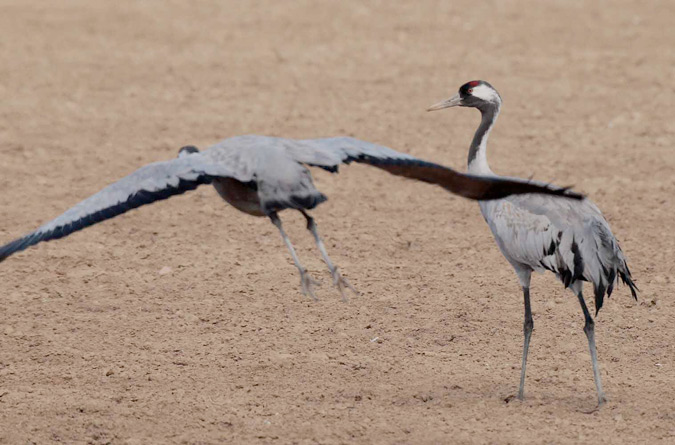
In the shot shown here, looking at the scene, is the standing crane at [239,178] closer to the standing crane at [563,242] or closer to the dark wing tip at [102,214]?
the dark wing tip at [102,214]

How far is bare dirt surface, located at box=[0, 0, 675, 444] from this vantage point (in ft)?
21.2

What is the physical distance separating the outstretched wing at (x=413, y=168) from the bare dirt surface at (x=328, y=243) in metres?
1.69

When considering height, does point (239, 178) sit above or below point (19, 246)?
above

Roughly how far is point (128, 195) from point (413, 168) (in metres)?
1.42

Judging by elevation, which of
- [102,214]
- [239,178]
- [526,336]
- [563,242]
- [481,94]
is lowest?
[526,336]

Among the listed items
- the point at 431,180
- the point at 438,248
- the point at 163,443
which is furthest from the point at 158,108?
the point at 431,180

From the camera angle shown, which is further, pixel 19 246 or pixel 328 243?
pixel 328 243

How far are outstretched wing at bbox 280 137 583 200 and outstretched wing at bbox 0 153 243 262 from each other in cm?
42

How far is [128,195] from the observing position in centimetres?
520

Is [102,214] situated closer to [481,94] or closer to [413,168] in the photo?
[413,168]

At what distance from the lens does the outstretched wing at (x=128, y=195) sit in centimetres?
511

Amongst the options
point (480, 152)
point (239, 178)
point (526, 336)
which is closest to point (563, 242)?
point (526, 336)

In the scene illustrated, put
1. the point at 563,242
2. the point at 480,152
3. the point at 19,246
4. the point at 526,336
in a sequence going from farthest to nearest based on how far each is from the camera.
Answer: the point at 480,152
the point at 526,336
the point at 563,242
the point at 19,246

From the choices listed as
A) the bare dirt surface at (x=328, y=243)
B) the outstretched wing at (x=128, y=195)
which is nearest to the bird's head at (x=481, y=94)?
the bare dirt surface at (x=328, y=243)
